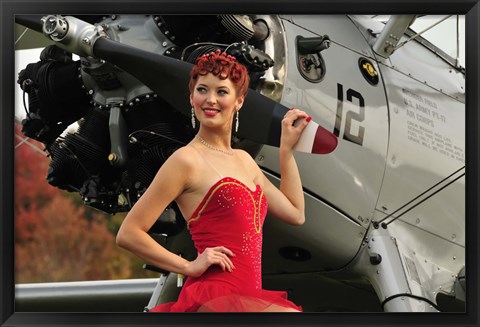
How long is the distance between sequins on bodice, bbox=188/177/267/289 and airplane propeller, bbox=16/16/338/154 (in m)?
0.76

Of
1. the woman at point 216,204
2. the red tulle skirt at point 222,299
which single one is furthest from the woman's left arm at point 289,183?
the red tulle skirt at point 222,299

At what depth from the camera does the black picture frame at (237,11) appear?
13.3 ft

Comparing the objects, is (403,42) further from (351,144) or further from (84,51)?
(84,51)

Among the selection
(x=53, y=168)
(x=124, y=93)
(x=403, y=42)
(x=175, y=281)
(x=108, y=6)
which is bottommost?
(x=175, y=281)

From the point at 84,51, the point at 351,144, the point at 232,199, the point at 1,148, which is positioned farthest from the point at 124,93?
the point at 232,199

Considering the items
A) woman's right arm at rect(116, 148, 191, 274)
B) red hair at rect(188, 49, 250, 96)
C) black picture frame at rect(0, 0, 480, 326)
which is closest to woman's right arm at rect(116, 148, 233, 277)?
woman's right arm at rect(116, 148, 191, 274)

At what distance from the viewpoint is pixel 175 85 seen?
428 centimetres

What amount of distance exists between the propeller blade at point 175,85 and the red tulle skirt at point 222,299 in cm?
84

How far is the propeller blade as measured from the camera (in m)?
4.11

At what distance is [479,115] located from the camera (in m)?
4.12

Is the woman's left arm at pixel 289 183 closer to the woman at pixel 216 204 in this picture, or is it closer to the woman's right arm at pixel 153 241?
the woman at pixel 216 204

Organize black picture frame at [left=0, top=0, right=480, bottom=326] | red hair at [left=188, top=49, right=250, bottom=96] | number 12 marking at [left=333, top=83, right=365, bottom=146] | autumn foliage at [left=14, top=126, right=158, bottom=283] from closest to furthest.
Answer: red hair at [left=188, top=49, right=250, bottom=96] < black picture frame at [left=0, top=0, right=480, bottom=326] < autumn foliage at [left=14, top=126, right=158, bottom=283] < number 12 marking at [left=333, top=83, right=365, bottom=146]

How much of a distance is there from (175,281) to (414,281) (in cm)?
123

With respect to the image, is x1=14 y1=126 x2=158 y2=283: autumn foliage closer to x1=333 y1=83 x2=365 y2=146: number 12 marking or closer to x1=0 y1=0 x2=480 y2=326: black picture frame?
x1=0 y1=0 x2=480 y2=326: black picture frame
